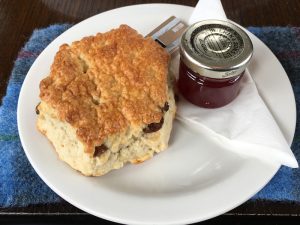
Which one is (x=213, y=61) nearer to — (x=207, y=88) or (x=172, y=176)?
(x=207, y=88)

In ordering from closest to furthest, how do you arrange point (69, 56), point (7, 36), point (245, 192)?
point (245, 192) < point (69, 56) < point (7, 36)

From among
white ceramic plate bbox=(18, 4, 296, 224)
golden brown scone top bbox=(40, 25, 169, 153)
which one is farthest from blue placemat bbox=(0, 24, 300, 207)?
golden brown scone top bbox=(40, 25, 169, 153)

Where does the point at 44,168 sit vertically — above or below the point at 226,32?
below

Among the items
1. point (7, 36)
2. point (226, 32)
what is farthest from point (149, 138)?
point (7, 36)

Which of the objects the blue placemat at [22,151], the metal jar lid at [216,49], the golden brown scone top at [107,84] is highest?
the metal jar lid at [216,49]

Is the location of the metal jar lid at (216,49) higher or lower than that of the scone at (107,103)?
higher

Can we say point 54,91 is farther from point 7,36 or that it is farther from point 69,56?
point 7,36

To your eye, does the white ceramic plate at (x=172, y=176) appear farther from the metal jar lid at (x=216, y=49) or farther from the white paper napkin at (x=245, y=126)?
the metal jar lid at (x=216, y=49)

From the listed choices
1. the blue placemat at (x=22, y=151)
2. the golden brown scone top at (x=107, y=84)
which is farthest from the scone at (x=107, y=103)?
the blue placemat at (x=22, y=151)
